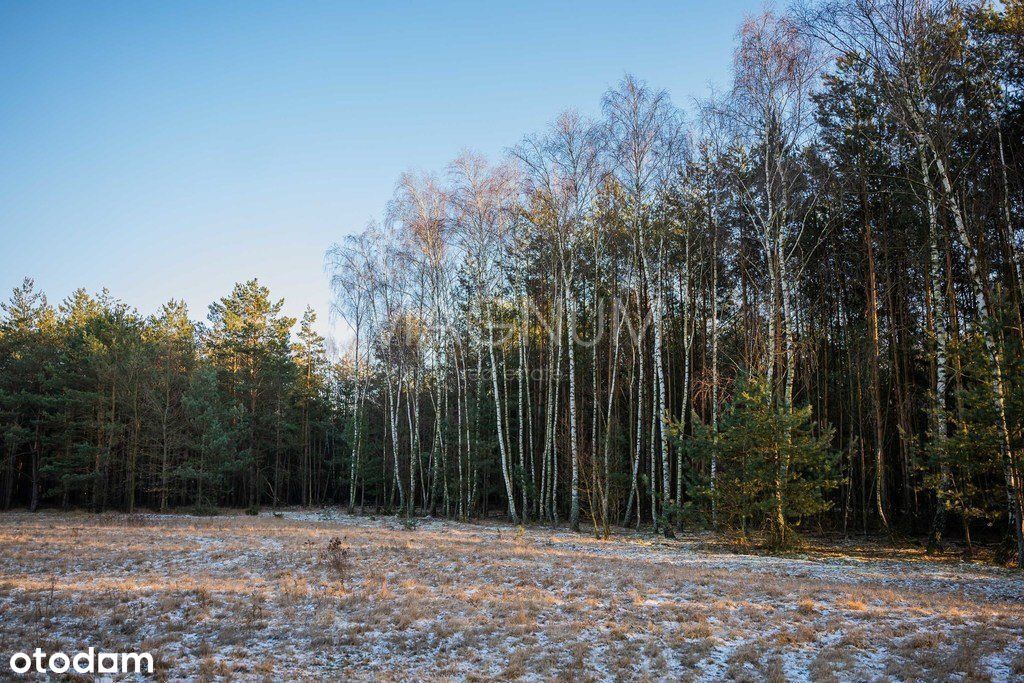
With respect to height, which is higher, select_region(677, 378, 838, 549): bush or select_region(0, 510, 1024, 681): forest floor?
select_region(677, 378, 838, 549): bush

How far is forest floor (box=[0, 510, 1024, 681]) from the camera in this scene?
586 centimetres

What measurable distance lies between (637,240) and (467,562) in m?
11.6

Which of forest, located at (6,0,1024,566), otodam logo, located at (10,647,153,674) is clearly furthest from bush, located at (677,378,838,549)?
otodam logo, located at (10,647,153,674)

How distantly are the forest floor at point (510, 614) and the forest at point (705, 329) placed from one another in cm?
389

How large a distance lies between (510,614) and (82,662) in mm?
4850

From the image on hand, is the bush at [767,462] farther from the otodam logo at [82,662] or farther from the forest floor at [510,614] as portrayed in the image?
the otodam logo at [82,662]

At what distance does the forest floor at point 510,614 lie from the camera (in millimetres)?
5855

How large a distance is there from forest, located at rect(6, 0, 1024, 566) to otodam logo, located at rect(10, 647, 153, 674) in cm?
1137

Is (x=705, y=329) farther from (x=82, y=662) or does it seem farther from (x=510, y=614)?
(x=82, y=662)

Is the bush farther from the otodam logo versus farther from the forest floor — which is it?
the otodam logo

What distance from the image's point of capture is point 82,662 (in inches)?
221

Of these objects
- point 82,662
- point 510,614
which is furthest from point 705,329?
point 82,662

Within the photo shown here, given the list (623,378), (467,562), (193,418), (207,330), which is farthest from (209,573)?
(207,330)

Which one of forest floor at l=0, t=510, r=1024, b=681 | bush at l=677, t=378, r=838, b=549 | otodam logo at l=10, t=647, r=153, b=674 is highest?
bush at l=677, t=378, r=838, b=549
